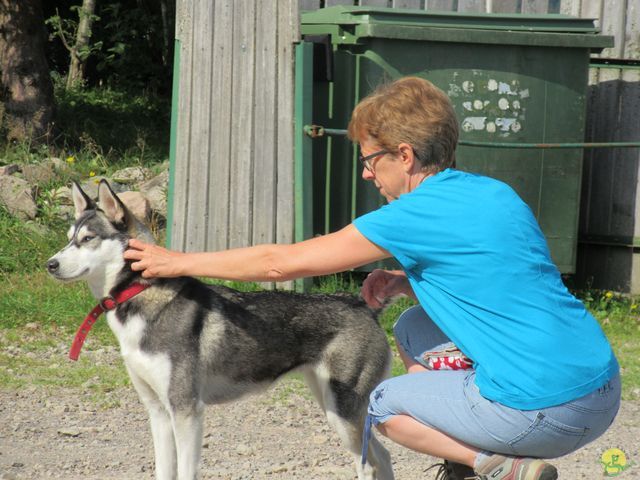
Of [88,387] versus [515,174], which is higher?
[515,174]

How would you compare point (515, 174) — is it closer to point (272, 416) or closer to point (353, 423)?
point (272, 416)

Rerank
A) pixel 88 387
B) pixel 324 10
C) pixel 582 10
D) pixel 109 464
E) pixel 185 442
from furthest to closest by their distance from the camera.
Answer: pixel 582 10 < pixel 324 10 < pixel 88 387 < pixel 109 464 < pixel 185 442

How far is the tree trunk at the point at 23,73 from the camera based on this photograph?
433 inches

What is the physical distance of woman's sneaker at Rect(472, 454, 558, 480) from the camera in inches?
132

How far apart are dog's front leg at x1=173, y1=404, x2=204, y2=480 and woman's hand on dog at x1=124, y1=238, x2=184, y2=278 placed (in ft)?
2.38

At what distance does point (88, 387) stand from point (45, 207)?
130 inches

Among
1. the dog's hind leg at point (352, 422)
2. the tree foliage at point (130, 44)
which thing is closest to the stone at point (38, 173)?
the dog's hind leg at point (352, 422)

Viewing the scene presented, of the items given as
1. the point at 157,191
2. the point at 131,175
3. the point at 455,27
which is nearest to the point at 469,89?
the point at 455,27

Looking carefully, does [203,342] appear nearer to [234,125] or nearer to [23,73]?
[234,125]

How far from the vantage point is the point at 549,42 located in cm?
770

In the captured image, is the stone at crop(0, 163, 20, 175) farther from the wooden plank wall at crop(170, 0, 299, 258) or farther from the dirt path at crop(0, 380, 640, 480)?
the dirt path at crop(0, 380, 640, 480)

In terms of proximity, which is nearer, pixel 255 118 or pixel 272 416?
pixel 272 416

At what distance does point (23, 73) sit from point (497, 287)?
908 cm

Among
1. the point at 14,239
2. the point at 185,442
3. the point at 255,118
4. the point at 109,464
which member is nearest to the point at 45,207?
the point at 14,239
